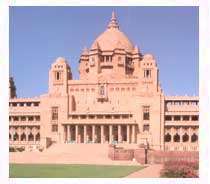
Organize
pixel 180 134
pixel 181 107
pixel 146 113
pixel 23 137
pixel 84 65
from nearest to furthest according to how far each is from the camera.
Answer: pixel 180 134 → pixel 146 113 → pixel 181 107 → pixel 23 137 → pixel 84 65

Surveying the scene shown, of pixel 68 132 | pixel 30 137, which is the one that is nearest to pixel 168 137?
pixel 68 132

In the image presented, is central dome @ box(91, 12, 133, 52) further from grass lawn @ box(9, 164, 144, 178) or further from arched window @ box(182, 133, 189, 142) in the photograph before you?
grass lawn @ box(9, 164, 144, 178)

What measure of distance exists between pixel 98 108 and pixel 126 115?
196 centimetres

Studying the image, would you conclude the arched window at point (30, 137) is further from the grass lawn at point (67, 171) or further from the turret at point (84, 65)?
the grass lawn at point (67, 171)

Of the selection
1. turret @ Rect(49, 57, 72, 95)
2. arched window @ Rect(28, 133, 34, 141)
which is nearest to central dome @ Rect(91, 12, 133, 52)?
turret @ Rect(49, 57, 72, 95)

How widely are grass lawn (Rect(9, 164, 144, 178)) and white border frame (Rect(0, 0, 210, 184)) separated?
73 cm

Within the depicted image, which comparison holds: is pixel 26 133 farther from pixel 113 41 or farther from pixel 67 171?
pixel 67 171

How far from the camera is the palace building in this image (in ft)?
109

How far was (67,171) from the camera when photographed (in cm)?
2130

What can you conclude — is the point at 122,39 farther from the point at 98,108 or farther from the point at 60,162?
the point at 60,162

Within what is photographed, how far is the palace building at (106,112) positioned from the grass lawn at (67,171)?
338 inches

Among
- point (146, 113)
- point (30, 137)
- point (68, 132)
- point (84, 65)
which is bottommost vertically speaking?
point (30, 137)
